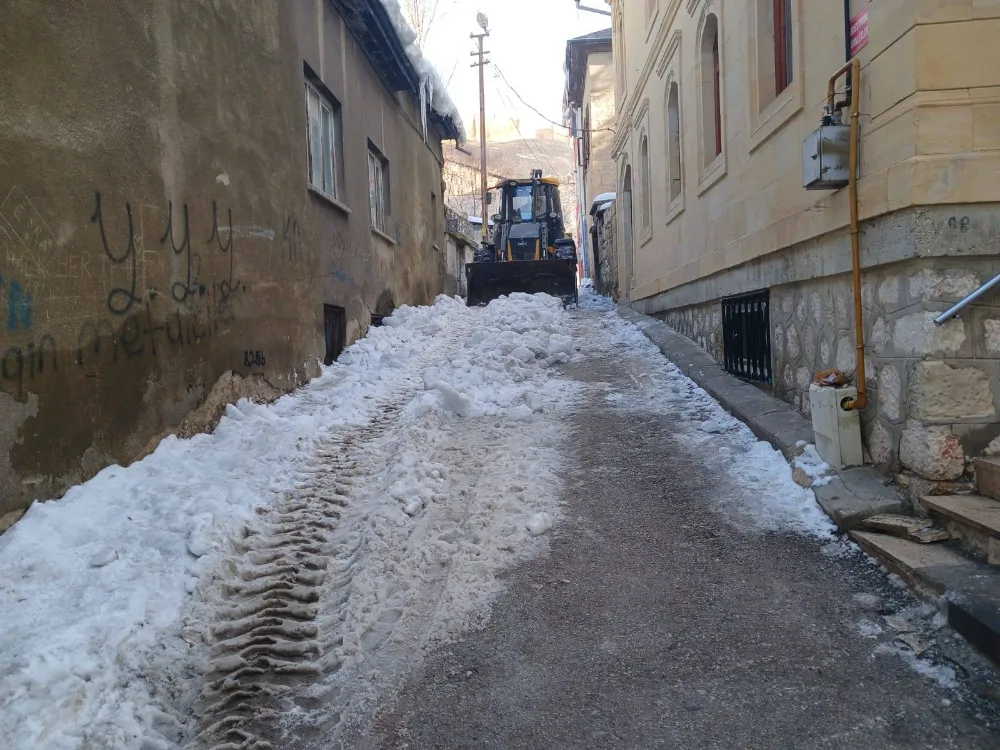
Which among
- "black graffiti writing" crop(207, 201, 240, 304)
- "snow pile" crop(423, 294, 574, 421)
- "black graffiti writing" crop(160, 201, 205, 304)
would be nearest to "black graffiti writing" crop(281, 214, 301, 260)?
"black graffiti writing" crop(207, 201, 240, 304)

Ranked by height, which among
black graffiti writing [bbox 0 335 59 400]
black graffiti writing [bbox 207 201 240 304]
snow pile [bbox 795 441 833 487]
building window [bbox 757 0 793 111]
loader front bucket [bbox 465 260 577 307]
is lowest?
snow pile [bbox 795 441 833 487]

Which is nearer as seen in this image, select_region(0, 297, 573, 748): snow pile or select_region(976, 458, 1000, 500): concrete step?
select_region(0, 297, 573, 748): snow pile

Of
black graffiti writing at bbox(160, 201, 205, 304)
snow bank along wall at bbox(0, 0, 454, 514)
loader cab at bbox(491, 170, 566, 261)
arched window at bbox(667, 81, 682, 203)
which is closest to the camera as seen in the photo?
snow bank along wall at bbox(0, 0, 454, 514)

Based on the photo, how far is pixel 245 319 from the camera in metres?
6.03

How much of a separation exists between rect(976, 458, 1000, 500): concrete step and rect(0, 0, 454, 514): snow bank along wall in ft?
16.0

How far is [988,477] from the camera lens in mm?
3514

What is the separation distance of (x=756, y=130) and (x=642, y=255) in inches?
278

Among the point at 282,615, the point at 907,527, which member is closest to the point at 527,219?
the point at 907,527

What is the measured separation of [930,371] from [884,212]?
2.97ft

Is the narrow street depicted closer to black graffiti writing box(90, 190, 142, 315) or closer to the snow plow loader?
black graffiti writing box(90, 190, 142, 315)

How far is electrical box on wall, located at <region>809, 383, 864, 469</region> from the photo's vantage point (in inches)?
166

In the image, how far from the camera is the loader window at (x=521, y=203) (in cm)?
1938

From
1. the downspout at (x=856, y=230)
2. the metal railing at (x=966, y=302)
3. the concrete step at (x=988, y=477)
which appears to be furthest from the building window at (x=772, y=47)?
the concrete step at (x=988, y=477)

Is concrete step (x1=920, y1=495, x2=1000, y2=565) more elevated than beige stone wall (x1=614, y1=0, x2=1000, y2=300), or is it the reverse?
beige stone wall (x1=614, y1=0, x2=1000, y2=300)
